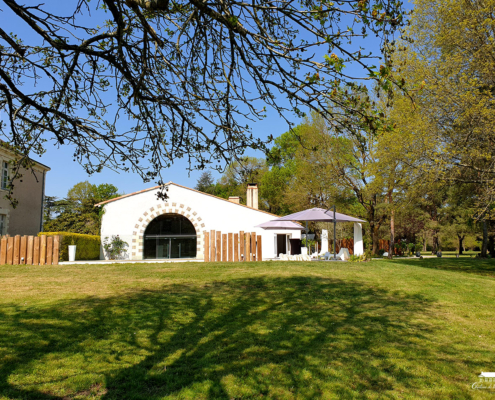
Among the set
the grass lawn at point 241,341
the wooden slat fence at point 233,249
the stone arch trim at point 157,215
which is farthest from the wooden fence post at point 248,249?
the grass lawn at point 241,341

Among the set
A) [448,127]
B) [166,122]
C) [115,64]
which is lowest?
[166,122]

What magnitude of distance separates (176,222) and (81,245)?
619 centimetres

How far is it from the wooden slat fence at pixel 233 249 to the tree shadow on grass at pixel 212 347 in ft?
31.6

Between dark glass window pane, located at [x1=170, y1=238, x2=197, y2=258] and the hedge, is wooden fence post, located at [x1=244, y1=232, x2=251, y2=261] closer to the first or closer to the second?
dark glass window pane, located at [x1=170, y1=238, x2=197, y2=258]

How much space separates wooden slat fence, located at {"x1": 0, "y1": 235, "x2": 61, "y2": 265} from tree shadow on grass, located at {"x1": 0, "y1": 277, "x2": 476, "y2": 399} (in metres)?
9.79

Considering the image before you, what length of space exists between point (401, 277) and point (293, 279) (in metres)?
3.38

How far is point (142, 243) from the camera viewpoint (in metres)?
24.3

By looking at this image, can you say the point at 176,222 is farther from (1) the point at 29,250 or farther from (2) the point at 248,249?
(1) the point at 29,250

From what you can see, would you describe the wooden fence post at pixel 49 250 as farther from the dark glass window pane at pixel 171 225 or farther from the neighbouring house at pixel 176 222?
the dark glass window pane at pixel 171 225

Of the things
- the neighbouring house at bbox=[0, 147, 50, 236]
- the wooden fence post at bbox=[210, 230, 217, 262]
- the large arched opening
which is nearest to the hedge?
the large arched opening

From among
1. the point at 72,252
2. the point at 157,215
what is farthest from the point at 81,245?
the point at 157,215

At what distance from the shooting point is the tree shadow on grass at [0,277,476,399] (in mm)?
3686

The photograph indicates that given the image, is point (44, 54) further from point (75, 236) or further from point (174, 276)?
point (75, 236)

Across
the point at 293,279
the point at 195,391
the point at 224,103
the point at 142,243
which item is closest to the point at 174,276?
the point at 293,279
